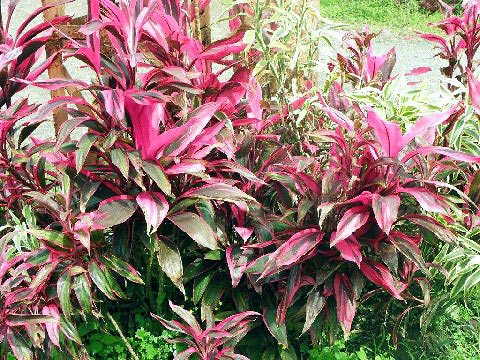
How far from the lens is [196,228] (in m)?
1.92

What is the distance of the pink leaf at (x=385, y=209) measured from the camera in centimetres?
181

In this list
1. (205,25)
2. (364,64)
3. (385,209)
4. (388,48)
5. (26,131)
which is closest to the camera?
(385,209)

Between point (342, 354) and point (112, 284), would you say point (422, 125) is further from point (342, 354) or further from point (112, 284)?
point (112, 284)

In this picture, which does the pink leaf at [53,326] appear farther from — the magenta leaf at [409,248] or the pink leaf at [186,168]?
the magenta leaf at [409,248]

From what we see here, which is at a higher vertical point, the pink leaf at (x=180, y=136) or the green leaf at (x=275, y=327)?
the pink leaf at (x=180, y=136)

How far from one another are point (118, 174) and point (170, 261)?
328 mm

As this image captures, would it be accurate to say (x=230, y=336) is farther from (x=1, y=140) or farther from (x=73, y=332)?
(x=1, y=140)

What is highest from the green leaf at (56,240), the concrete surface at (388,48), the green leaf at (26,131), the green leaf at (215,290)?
the green leaf at (26,131)

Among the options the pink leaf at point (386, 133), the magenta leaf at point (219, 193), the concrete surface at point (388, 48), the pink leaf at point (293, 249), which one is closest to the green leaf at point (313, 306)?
the pink leaf at point (293, 249)

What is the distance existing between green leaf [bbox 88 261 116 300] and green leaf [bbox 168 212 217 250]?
0.90 ft

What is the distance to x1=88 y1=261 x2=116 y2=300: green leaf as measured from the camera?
1.93 meters

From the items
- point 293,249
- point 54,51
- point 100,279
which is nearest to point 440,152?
point 293,249

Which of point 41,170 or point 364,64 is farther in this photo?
point 364,64

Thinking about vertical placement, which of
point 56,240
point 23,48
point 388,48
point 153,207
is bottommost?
point 388,48
